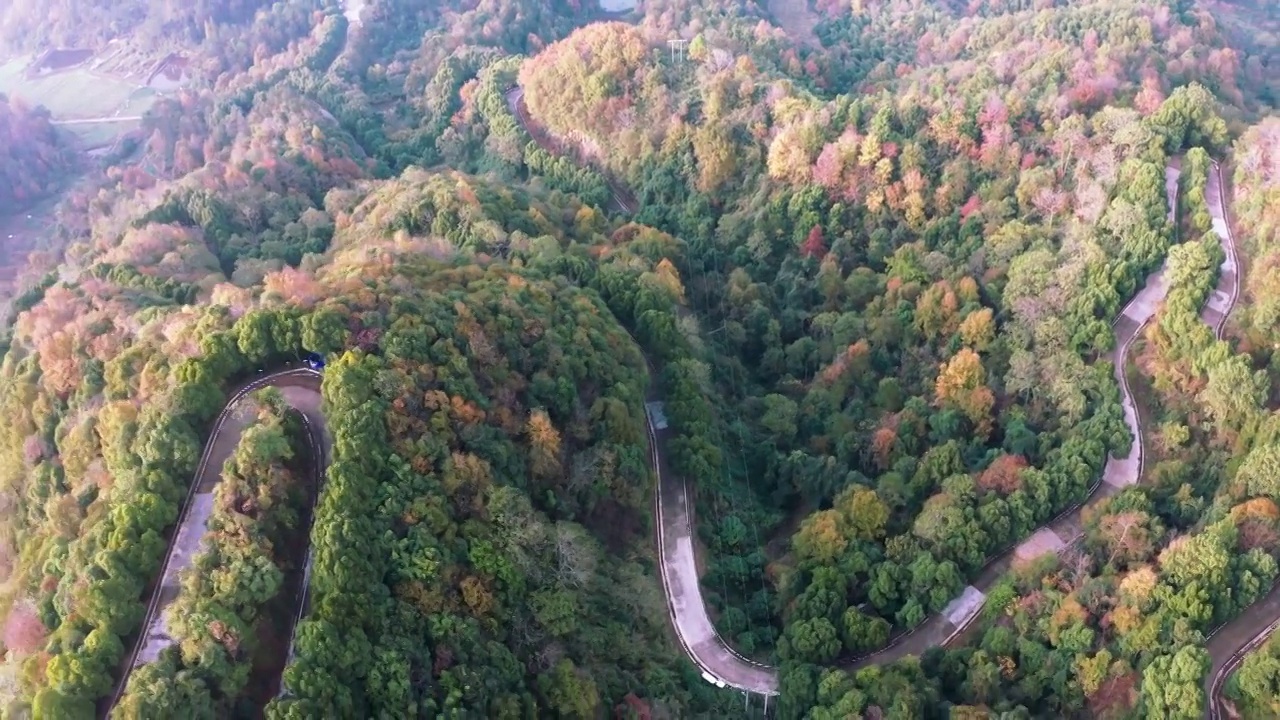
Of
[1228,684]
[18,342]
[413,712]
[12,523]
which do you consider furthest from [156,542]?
[1228,684]

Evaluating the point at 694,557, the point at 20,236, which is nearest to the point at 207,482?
the point at 694,557

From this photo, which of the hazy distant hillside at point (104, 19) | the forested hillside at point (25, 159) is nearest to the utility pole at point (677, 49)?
the forested hillside at point (25, 159)

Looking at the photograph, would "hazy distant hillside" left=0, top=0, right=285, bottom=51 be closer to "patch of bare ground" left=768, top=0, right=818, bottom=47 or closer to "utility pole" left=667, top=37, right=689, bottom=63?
"patch of bare ground" left=768, top=0, right=818, bottom=47

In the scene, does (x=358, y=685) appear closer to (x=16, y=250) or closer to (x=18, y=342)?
(x=18, y=342)

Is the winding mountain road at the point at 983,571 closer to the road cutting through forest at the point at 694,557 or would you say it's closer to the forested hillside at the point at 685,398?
the road cutting through forest at the point at 694,557

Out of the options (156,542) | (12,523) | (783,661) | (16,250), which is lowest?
(16,250)

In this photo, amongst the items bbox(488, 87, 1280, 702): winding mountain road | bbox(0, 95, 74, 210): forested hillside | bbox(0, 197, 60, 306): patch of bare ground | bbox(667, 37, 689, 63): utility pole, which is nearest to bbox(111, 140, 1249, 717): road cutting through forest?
bbox(488, 87, 1280, 702): winding mountain road
